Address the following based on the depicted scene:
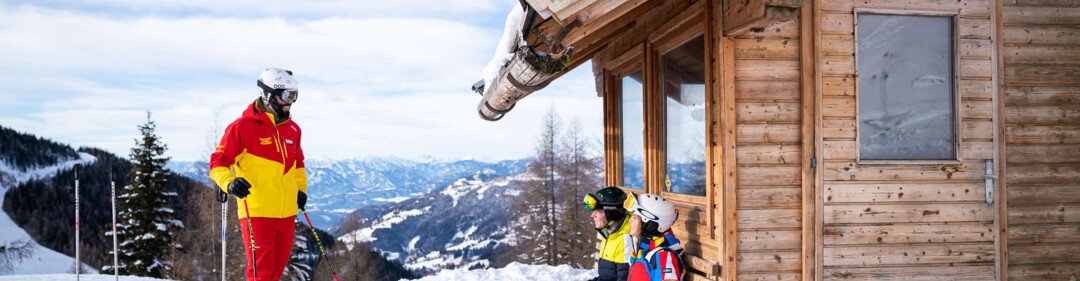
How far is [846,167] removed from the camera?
4754 mm

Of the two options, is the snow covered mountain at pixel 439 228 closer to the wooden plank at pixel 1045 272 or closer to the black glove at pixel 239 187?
the wooden plank at pixel 1045 272

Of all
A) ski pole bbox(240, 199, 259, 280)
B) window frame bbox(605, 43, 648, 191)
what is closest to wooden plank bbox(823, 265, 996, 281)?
window frame bbox(605, 43, 648, 191)

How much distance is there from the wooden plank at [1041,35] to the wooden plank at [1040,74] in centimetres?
18

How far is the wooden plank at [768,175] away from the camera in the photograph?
4727mm

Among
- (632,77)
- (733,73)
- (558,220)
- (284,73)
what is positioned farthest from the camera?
(558,220)

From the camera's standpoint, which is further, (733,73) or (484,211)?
(484,211)

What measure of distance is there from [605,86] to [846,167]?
4.14 meters

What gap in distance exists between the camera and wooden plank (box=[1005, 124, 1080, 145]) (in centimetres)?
495

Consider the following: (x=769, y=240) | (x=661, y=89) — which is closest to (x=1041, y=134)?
(x=769, y=240)

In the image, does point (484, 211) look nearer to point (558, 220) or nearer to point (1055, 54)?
point (558, 220)

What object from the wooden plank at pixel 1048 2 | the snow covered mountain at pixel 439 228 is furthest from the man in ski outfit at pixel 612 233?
the snow covered mountain at pixel 439 228

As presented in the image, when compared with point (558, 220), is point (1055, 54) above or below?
above

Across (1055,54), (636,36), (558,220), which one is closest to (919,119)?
(1055,54)

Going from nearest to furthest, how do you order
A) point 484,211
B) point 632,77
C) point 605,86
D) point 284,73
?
1. point 284,73
2. point 632,77
3. point 605,86
4. point 484,211
